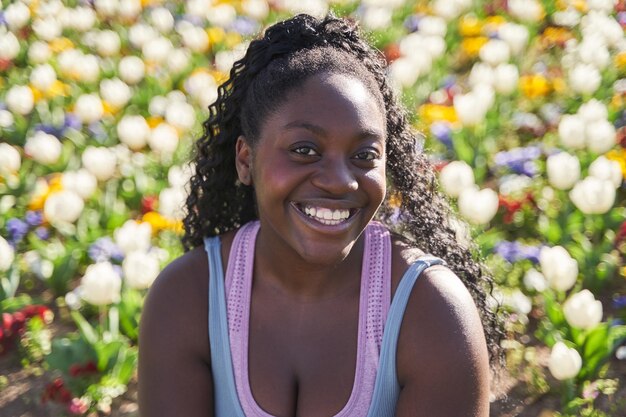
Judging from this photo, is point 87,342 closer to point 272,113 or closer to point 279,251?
point 279,251

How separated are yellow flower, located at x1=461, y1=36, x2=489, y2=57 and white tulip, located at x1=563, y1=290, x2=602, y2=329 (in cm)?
310

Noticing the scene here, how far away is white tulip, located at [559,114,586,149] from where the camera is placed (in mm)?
4418

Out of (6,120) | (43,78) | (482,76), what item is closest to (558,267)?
(482,76)

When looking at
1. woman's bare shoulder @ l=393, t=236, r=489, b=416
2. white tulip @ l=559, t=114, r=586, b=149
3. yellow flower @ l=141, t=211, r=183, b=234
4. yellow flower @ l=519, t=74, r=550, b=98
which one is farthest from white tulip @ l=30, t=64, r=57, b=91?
woman's bare shoulder @ l=393, t=236, r=489, b=416

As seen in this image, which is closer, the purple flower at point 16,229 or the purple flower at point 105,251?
the purple flower at point 105,251

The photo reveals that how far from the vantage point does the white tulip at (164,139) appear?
4.75m

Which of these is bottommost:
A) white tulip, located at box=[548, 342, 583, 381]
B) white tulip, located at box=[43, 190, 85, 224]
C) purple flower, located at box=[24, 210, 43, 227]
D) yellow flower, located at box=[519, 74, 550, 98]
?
white tulip, located at box=[548, 342, 583, 381]

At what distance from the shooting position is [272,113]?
235 centimetres

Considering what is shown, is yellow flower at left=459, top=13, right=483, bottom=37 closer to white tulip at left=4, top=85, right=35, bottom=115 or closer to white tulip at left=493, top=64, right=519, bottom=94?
white tulip at left=493, top=64, right=519, bottom=94

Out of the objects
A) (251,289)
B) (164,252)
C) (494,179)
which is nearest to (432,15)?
(494,179)

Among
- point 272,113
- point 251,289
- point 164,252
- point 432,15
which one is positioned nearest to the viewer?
point 272,113

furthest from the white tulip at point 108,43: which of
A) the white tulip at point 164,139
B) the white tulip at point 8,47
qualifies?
the white tulip at point 164,139

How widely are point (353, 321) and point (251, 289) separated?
29cm

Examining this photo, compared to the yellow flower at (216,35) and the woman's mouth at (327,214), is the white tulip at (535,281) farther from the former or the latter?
the yellow flower at (216,35)
